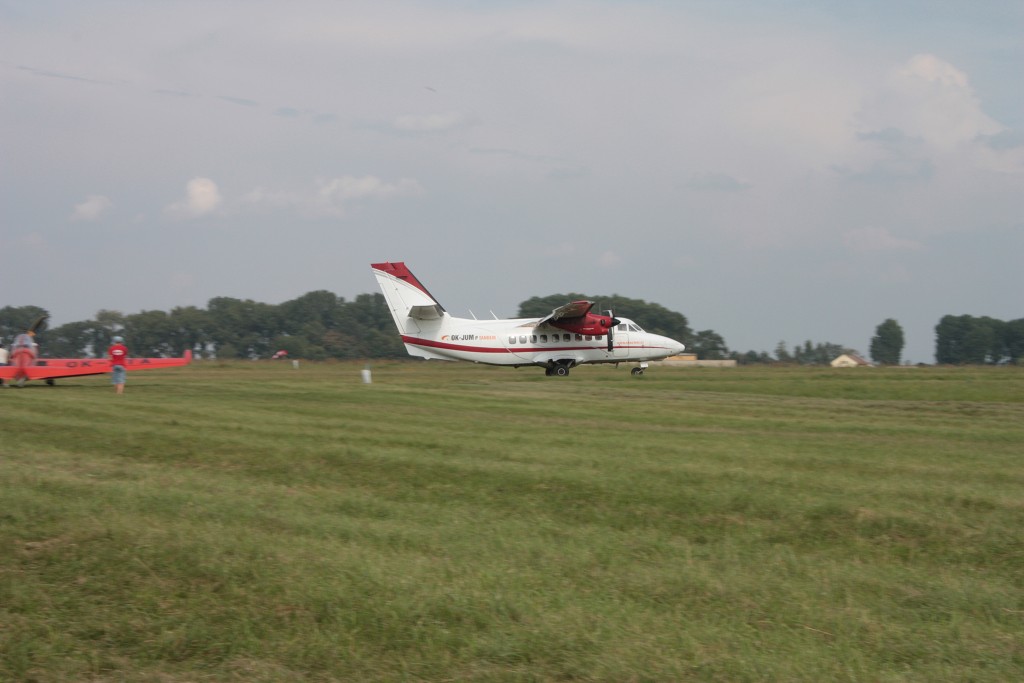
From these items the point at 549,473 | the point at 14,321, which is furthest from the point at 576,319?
the point at 14,321

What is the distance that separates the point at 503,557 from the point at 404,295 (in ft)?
120

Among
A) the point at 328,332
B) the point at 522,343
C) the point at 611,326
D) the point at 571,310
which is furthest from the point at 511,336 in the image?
the point at 328,332

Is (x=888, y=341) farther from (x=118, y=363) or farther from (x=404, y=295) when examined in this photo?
(x=118, y=363)

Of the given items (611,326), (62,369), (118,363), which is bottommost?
(62,369)

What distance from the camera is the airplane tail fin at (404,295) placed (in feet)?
143

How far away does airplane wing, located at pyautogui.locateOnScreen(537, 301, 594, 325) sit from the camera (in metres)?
40.4

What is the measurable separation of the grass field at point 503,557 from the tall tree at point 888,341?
3577 inches

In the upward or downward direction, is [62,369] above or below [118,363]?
below

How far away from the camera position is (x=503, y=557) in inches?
310

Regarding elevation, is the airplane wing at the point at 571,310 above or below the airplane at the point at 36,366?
above

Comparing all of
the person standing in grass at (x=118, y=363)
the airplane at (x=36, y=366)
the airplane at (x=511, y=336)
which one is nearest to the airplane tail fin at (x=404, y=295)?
the airplane at (x=511, y=336)

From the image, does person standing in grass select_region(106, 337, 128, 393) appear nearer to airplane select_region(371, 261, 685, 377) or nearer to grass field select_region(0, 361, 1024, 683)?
grass field select_region(0, 361, 1024, 683)

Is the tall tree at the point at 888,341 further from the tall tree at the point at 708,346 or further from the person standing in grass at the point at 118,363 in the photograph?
the person standing in grass at the point at 118,363

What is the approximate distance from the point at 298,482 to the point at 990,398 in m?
23.2
